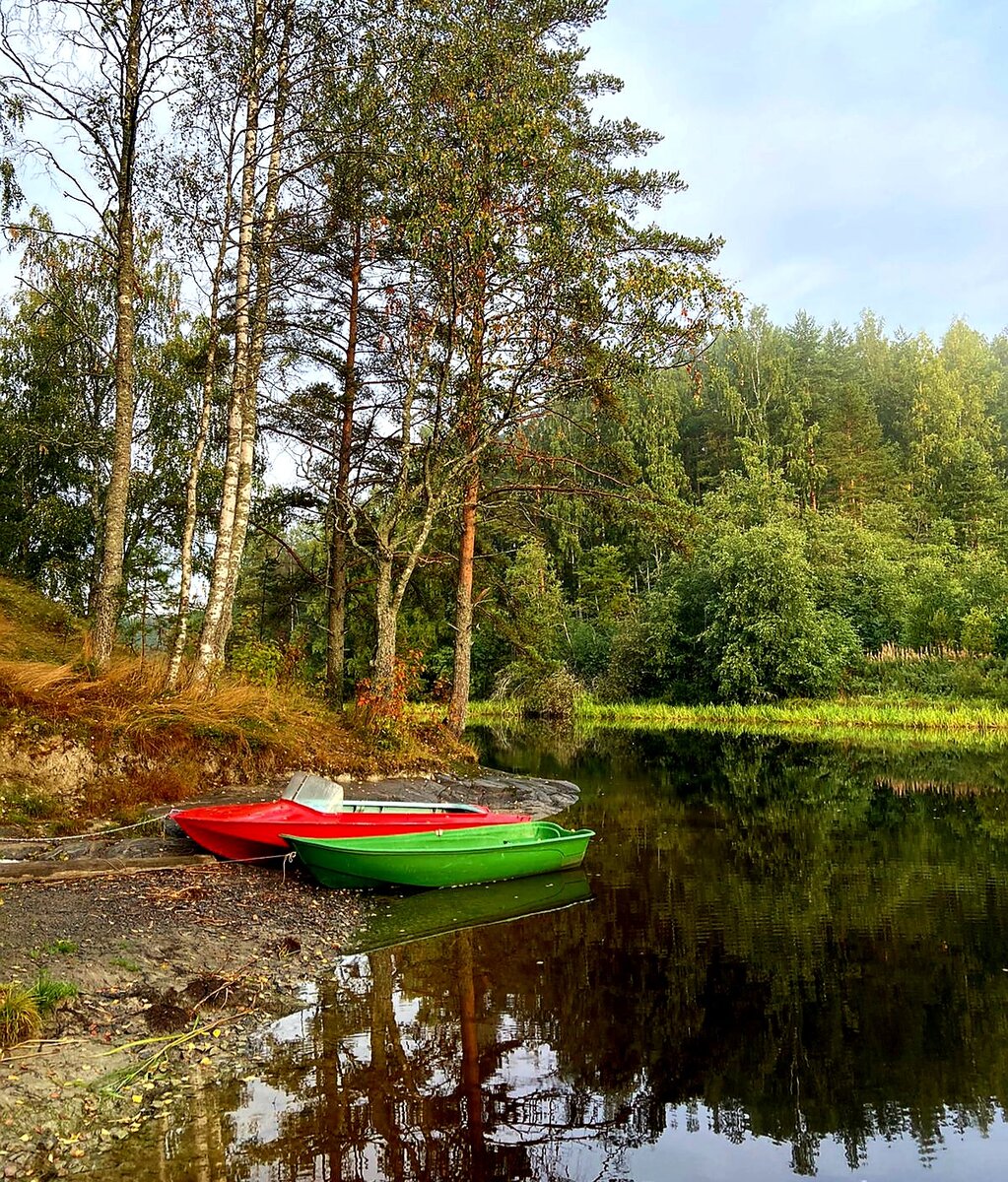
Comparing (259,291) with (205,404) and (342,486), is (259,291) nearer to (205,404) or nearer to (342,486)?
(205,404)

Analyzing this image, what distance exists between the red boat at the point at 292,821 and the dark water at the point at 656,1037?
0.98m

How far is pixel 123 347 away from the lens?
1324 centimetres

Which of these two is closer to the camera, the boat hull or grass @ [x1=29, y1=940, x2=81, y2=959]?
grass @ [x1=29, y1=940, x2=81, y2=959]

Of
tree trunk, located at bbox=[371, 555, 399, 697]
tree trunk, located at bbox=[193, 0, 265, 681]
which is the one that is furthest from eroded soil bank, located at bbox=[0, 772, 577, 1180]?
tree trunk, located at bbox=[371, 555, 399, 697]

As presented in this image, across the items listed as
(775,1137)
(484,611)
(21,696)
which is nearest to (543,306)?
(484,611)

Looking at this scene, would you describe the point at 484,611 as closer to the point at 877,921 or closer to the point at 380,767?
the point at 380,767

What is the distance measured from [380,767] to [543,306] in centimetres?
945

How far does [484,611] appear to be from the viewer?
832 inches

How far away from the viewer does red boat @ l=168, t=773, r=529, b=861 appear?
1045cm

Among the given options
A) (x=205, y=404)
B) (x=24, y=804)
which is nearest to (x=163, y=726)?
(x=24, y=804)

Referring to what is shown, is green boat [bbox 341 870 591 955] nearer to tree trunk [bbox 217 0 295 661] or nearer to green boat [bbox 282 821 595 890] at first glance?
green boat [bbox 282 821 595 890]

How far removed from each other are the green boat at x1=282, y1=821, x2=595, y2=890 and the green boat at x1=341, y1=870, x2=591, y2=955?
177 millimetres

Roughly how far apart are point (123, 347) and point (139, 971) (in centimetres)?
970

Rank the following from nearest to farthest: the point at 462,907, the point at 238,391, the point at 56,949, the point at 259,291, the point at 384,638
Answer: the point at 56,949 < the point at 462,907 < the point at 259,291 < the point at 238,391 < the point at 384,638
